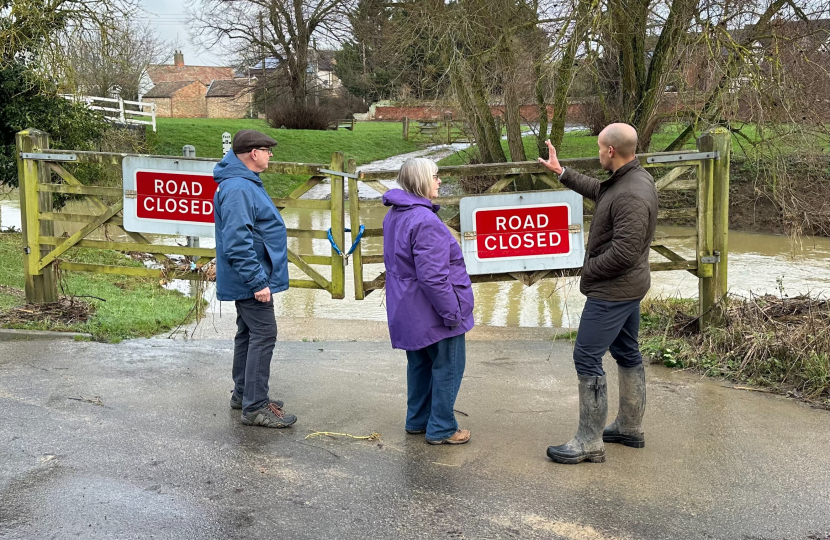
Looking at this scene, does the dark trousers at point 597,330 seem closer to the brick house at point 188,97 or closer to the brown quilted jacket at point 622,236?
the brown quilted jacket at point 622,236

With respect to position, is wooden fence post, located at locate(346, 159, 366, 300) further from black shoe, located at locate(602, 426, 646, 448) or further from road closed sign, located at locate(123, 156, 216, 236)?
black shoe, located at locate(602, 426, 646, 448)

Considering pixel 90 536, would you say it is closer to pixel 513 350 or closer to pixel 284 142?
pixel 513 350

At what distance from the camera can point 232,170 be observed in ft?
16.3

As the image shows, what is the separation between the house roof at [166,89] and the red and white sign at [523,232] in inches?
3120

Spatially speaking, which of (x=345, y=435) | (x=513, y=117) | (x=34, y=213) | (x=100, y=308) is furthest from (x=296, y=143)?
(x=345, y=435)

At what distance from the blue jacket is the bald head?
2.04 m

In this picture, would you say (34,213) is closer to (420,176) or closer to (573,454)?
(420,176)

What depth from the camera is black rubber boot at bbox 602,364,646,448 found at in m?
4.82

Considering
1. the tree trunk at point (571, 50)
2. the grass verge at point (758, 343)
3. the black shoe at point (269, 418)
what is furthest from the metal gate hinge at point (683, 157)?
the tree trunk at point (571, 50)

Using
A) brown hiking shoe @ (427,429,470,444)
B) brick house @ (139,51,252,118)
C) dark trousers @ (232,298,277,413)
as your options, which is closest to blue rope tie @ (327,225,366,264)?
dark trousers @ (232,298,277,413)

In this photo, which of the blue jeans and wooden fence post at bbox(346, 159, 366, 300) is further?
wooden fence post at bbox(346, 159, 366, 300)

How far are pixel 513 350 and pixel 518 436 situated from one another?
2.21 meters

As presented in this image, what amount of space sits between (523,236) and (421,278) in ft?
9.07

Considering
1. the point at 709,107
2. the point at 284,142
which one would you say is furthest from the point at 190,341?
the point at 284,142
